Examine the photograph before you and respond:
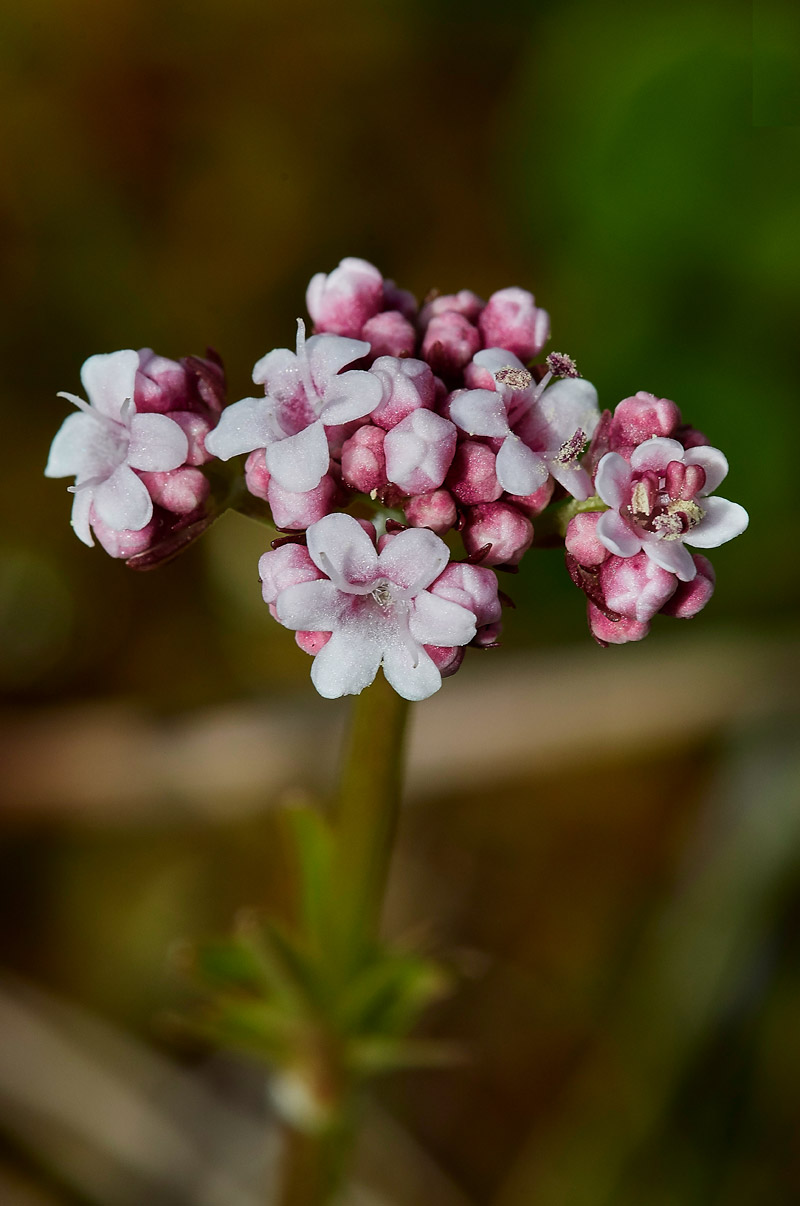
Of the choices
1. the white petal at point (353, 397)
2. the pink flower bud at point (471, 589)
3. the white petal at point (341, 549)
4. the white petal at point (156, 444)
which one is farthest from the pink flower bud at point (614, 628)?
the white petal at point (156, 444)

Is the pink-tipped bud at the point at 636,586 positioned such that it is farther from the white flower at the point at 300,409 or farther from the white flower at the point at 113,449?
the white flower at the point at 113,449

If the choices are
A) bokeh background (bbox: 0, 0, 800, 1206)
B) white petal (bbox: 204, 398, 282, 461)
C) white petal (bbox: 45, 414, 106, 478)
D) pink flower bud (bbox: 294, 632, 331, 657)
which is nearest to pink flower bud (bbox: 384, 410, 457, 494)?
white petal (bbox: 204, 398, 282, 461)

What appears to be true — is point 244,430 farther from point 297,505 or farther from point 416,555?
point 416,555

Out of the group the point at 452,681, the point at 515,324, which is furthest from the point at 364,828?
the point at 452,681

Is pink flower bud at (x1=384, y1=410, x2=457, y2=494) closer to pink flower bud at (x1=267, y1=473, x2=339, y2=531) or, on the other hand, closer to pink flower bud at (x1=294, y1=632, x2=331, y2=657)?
pink flower bud at (x1=267, y1=473, x2=339, y2=531)

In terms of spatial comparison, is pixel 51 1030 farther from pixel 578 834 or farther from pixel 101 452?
pixel 101 452

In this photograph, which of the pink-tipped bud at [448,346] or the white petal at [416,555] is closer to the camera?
the white petal at [416,555]
